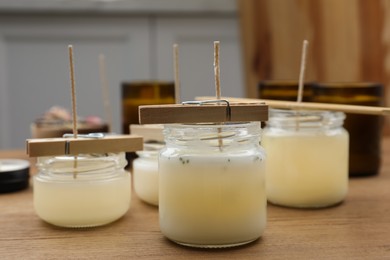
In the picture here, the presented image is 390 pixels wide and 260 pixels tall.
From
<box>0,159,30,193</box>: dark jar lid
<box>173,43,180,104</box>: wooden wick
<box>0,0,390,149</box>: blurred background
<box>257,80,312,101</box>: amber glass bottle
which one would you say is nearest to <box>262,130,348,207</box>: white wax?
<box>173,43,180,104</box>: wooden wick

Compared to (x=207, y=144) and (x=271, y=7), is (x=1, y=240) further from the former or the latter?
(x=271, y=7)

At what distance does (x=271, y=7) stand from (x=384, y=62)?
1.18 ft

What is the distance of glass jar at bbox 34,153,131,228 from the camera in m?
0.63

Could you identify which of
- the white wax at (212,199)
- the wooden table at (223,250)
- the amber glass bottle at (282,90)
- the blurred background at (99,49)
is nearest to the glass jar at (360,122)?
the amber glass bottle at (282,90)

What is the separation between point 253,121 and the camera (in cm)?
55

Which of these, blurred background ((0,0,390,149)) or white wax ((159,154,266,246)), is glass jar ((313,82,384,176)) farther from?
blurred background ((0,0,390,149))

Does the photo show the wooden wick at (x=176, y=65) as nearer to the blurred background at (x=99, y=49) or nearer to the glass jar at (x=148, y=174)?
the glass jar at (x=148, y=174)

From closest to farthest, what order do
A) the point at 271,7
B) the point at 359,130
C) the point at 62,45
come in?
the point at 359,130
the point at 271,7
the point at 62,45

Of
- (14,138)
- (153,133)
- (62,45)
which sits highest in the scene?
(62,45)

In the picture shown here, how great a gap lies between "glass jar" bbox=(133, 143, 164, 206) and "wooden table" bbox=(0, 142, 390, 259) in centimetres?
1

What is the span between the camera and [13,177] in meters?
0.85

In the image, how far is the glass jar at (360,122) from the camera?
0.93 meters

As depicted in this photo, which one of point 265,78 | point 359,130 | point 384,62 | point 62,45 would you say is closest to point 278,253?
point 359,130

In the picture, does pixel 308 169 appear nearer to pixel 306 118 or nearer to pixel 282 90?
pixel 306 118
